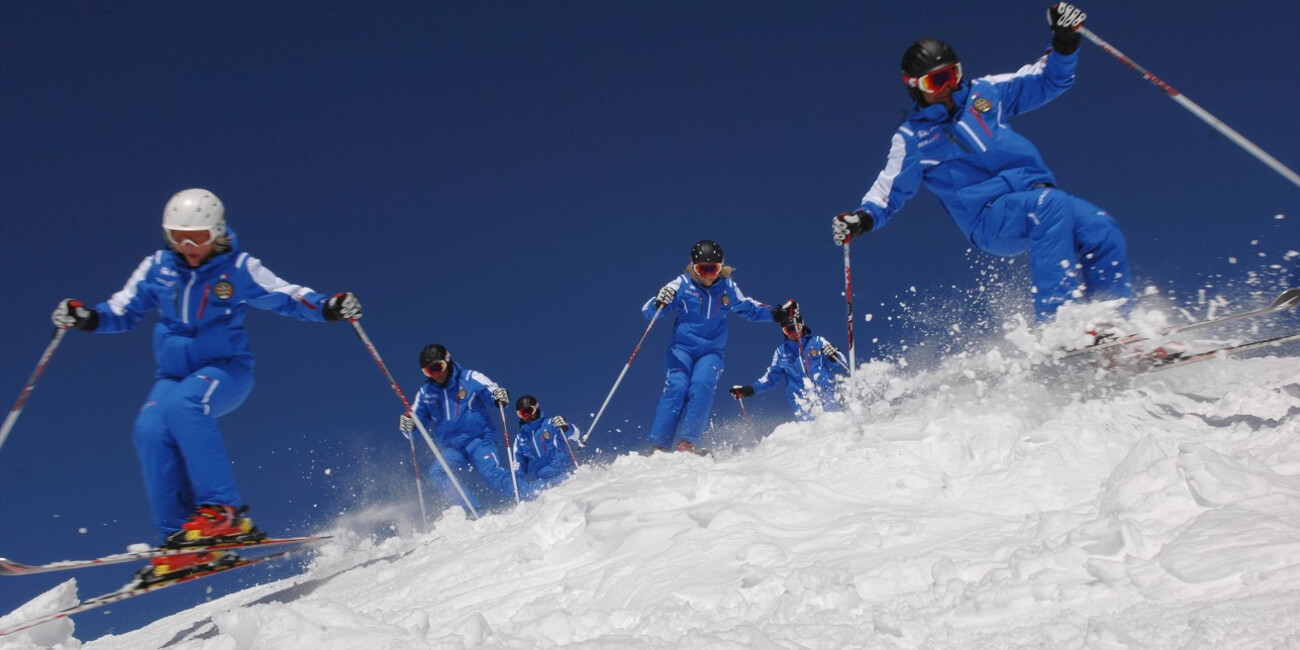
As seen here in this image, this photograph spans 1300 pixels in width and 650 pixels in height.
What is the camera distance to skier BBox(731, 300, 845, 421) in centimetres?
1270

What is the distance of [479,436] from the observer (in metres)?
11.6

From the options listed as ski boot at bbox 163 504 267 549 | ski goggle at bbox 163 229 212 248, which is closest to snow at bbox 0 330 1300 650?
ski boot at bbox 163 504 267 549

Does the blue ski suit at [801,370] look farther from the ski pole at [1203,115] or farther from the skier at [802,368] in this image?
the ski pole at [1203,115]

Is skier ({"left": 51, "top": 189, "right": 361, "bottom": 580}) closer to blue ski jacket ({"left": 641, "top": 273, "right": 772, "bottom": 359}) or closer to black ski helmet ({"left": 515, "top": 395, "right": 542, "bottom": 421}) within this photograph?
blue ski jacket ({"left": 641, "top": 273, "right": 772, "bottom": 359})

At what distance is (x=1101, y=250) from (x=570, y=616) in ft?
14.9

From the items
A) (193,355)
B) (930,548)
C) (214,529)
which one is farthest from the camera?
(193,355)

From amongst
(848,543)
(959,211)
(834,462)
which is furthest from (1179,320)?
(848,543)

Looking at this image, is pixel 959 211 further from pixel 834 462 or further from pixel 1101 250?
pixel 834 462

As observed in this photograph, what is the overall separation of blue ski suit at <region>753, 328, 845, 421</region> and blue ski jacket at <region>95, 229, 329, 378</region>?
345 inches

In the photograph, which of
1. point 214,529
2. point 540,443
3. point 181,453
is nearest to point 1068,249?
point 214,529

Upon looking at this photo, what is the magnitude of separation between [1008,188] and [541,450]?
10144 mm

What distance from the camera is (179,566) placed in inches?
197

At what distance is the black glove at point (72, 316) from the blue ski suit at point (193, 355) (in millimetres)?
88

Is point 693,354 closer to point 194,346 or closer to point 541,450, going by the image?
point 541,450
